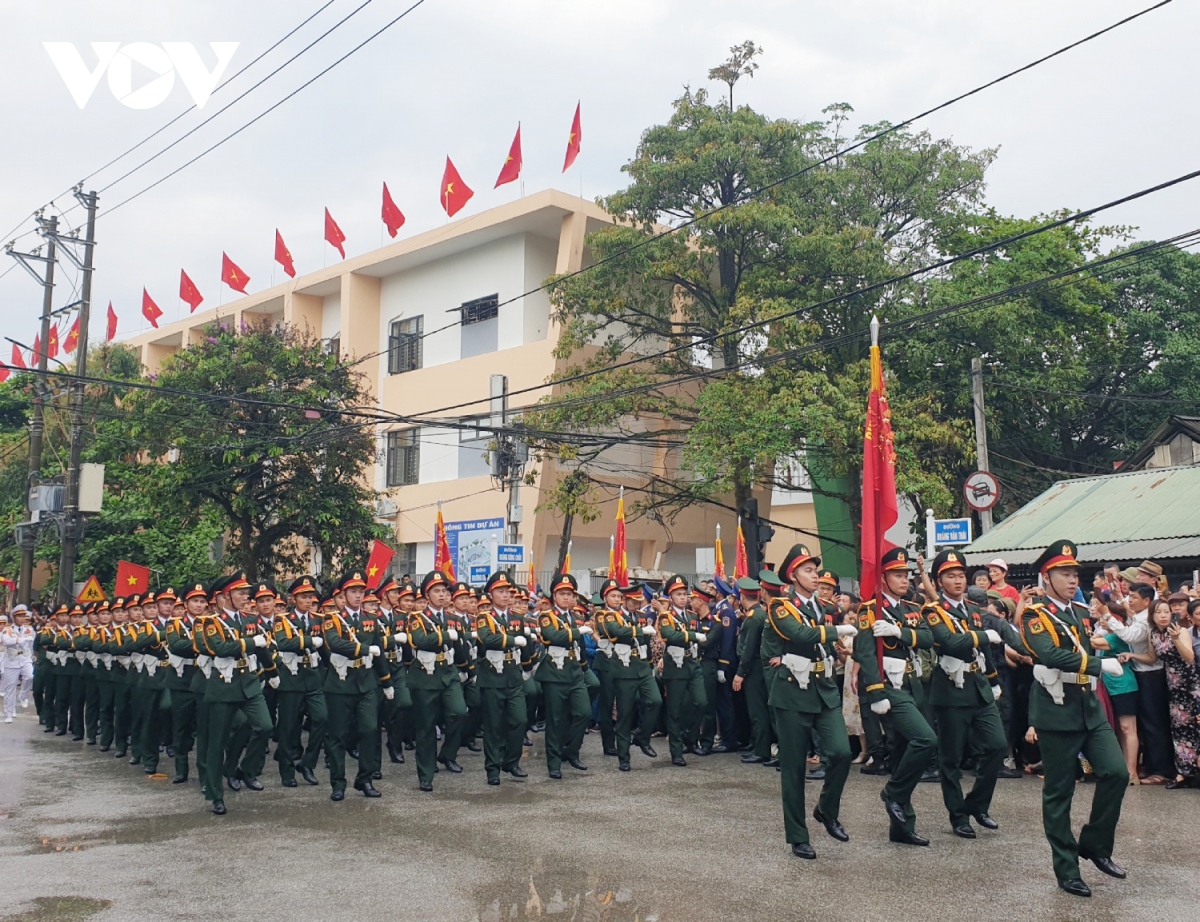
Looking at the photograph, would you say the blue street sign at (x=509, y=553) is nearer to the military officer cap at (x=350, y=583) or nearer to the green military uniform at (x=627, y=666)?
the green military uniform at (x=627, y=666)

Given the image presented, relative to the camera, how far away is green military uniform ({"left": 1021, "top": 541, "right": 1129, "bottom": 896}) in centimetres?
680

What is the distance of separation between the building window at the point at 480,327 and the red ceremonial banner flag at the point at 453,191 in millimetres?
2498

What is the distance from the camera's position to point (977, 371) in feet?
72.6

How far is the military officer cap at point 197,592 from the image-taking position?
11172 mm

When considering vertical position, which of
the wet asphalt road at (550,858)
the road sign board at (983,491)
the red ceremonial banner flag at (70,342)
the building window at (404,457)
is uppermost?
the red ceremonial banner flag at (70,342)

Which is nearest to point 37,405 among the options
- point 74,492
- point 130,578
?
point 74,492

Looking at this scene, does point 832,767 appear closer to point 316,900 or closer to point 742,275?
point 316,900

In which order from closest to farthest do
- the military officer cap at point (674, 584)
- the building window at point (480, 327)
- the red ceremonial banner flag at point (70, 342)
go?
the military officer cap at point (674, 584) → the building window at point (480, 327) → the red ceremonial banner flag at point (70, 342)

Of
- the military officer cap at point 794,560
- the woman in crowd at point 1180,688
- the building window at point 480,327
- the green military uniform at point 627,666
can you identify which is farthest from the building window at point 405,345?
the military officer cap at point 794,560

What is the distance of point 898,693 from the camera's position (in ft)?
26.7

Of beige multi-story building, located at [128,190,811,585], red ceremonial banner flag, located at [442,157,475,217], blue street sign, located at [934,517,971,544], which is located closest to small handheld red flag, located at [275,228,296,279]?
beige multi-story building, located at [128,190,811,585]

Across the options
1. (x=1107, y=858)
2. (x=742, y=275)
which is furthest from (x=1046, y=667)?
(x=742, y=275)

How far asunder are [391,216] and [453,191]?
315cm

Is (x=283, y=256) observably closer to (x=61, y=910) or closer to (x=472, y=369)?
(x=472, y=369)
